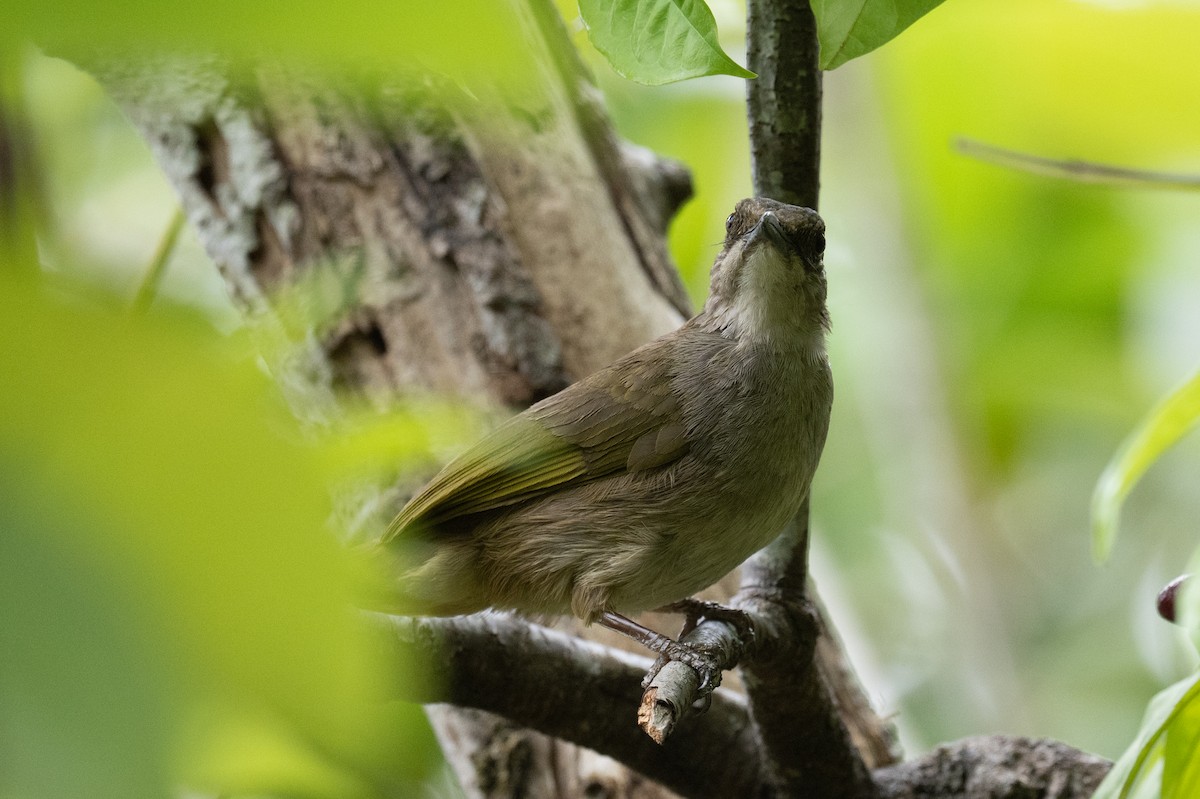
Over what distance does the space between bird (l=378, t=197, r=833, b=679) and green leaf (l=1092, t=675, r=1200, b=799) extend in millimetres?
1022

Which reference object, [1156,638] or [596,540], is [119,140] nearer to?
[596,540]

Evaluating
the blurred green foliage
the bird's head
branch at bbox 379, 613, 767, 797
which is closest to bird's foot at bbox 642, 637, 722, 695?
branch at bbox 379, 613, 767, 797

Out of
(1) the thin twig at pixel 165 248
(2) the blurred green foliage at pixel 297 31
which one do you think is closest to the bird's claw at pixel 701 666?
(2) the blurred green foliage at pixel 297 31

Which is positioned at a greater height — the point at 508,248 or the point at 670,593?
the point at 508,248

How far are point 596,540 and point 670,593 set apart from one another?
0.24 metres

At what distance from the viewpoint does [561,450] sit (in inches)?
126

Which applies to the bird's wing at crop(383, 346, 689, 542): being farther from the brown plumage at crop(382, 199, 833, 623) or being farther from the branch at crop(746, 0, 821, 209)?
the branch at crop(746, 0, 821, 209)

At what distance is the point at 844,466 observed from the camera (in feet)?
28.6

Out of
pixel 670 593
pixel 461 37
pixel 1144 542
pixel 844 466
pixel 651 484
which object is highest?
pixel 844 466

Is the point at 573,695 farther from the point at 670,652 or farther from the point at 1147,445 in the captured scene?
the point at 1147,445

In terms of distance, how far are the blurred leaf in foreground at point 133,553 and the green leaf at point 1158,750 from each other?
1.76 metres

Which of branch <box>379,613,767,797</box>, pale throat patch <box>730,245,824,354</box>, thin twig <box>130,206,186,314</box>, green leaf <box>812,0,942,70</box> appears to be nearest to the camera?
green leaf <box>812,0,942,70</box>

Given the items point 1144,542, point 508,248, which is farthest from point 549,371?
point 1144,542

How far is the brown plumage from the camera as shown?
300 cm
